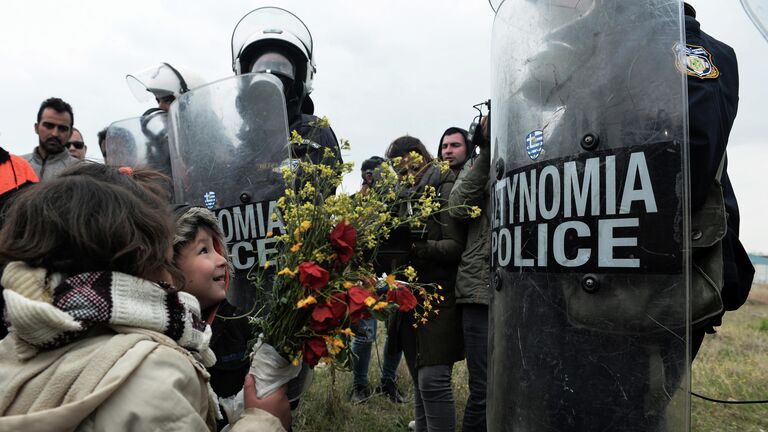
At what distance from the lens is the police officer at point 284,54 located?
3.39 meters

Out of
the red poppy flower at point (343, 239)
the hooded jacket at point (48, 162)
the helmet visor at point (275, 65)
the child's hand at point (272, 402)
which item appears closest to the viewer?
the child's hand at point (272, 402)

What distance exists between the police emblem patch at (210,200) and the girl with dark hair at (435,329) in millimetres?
899

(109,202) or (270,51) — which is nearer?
(109,202)

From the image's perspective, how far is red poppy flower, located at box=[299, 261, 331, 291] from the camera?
5.12 ft

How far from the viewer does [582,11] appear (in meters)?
1.74

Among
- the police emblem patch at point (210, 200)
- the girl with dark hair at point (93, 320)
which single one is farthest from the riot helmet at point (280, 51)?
the girl with dark hair at point (93, 320)

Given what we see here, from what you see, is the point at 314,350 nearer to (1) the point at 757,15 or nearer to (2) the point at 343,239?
(2) the point at 343,239

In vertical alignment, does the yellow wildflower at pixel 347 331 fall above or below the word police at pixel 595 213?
below

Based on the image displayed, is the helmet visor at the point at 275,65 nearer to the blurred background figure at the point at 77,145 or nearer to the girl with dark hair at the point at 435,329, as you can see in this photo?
the girl with dark hair at the point at 435,329

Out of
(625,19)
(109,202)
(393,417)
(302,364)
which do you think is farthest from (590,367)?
(393,417)

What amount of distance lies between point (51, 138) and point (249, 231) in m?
1.75

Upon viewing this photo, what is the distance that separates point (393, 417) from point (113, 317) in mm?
2945

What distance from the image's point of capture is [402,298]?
1682mm

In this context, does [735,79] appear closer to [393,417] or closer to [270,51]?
[270,51]
